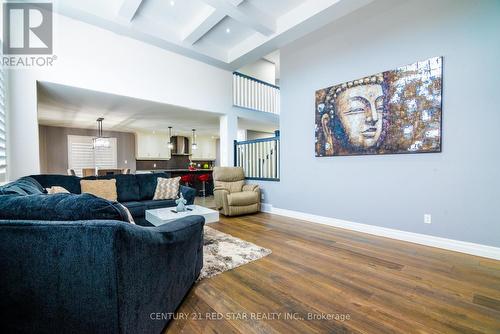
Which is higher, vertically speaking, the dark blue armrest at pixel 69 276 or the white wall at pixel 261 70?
the white wall at pixel 261 70

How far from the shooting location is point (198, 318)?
156cm

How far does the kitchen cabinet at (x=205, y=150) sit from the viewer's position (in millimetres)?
10170

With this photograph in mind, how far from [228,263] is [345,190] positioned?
Answer: 233cm

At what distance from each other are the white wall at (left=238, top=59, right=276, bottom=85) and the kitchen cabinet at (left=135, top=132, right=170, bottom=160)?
458 centimetres

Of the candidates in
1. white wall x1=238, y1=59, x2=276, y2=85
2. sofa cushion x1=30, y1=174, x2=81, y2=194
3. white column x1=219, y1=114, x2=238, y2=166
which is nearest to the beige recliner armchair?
white column x1=219, y1=114, x2=238, y2=166

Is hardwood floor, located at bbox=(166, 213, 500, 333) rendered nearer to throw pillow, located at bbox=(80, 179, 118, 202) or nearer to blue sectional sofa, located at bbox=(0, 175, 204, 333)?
blue sectional sofa, located at bbox=(0, 175, 204, 333)

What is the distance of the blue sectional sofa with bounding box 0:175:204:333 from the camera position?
3.12 feet

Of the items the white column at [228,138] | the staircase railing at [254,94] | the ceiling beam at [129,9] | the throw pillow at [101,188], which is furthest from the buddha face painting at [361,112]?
the throw pillow at [101,188]

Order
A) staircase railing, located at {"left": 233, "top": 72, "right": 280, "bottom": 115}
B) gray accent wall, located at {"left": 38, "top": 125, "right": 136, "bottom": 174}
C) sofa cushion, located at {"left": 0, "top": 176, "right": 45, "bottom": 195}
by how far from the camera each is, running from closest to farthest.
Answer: sofa cushion, located at {"left": 0, "top": 176, "right": 45, "bottom": 195} < staircase railing, located at {"left": 233, "top": 72, "right": 280, "bottom": 115} < gray accent wall, located at {"left": 38, "top": 125, "right": 136, "bottom": 174}

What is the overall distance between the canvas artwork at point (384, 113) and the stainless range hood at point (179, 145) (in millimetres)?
6956

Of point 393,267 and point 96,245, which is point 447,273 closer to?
point 393,267

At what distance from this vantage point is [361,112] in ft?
11.2

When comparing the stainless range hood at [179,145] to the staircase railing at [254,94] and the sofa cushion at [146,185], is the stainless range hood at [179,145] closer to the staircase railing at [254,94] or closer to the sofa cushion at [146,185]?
the staircase railing at [254,94]

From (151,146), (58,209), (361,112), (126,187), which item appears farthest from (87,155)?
(361,112)
